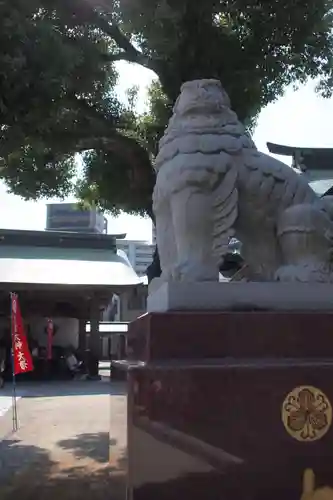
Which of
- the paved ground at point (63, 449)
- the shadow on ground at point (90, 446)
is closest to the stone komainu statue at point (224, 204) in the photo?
the paved ground at point (63, 449)

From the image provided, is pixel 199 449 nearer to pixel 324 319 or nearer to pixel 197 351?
pixel 197 351

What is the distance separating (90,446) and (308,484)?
4414mm

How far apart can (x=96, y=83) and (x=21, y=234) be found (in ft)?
43.7

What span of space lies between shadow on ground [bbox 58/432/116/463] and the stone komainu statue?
11.0 feet

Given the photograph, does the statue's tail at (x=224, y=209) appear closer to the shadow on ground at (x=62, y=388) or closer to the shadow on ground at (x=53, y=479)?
the shadow on ground at (x=53, y=479)

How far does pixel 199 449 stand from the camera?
7.95ft

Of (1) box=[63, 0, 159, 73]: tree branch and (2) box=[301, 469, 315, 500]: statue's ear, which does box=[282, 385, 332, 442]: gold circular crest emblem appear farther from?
(1) box=[63, 0, 159, 73]: tree branch

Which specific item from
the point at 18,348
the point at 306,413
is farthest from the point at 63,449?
the point at 306,413

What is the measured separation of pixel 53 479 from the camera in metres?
4.96

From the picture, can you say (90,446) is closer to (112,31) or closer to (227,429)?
(227,429)

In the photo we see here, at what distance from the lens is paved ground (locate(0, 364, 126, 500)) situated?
4.37 metres

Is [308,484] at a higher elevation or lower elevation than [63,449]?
higher

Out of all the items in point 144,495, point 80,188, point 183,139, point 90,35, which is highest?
point 90,35

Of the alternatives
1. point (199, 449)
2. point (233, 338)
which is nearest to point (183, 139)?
point (233, 338)
